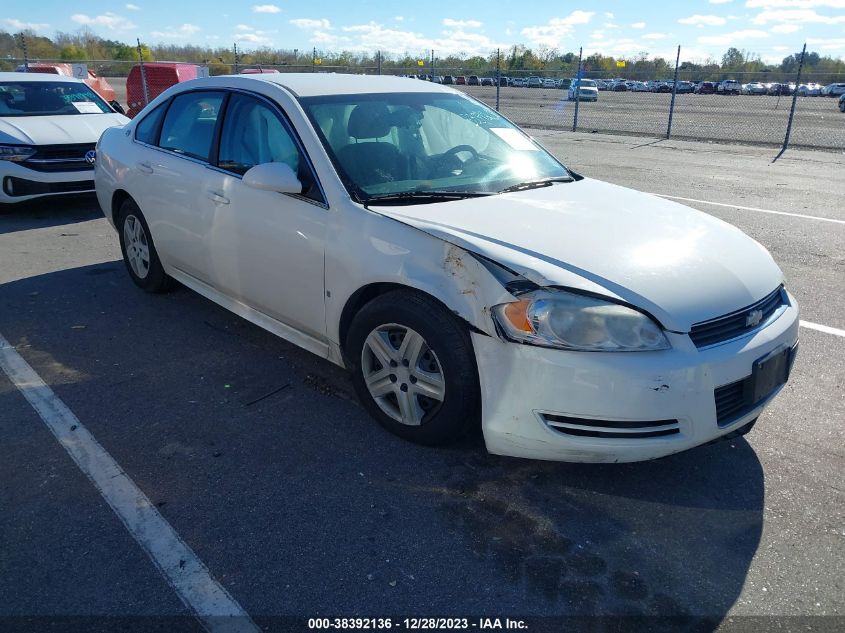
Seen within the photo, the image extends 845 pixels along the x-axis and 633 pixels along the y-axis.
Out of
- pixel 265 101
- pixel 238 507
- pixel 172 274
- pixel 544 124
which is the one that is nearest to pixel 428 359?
pixel 238 507

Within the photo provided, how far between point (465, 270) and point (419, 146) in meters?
1.28

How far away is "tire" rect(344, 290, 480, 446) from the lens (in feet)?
9.41

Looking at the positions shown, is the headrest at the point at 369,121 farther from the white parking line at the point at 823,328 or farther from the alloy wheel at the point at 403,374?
the white parking line at the point at 823,328

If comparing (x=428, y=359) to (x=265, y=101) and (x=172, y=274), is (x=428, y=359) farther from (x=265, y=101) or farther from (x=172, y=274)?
(x=172, y=274)

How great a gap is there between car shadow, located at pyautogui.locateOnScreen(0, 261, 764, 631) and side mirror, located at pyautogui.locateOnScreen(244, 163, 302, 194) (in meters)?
1.14

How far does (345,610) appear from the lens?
2.27m

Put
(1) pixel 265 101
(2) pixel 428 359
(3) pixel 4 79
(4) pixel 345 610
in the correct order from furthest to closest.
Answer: (3) pixel 4 79
(1) pixel 265 101
(2) pixel 428 359
(4) pixel 345 610

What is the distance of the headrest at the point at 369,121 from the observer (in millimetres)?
3729

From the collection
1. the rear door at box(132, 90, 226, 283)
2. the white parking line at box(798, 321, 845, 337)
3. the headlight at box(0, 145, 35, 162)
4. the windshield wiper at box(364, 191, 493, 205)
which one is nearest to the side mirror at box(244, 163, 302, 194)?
the windshield wiper at box(364, 191, 493, 205)

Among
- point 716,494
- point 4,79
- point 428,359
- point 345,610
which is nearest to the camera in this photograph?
point 345,610

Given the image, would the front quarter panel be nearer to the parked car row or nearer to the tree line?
the parked car row

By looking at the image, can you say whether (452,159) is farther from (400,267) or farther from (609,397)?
(609,397)

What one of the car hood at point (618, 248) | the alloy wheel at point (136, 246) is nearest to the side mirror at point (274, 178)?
the car hood at point (618, 248)

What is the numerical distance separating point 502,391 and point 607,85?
55660 mm
